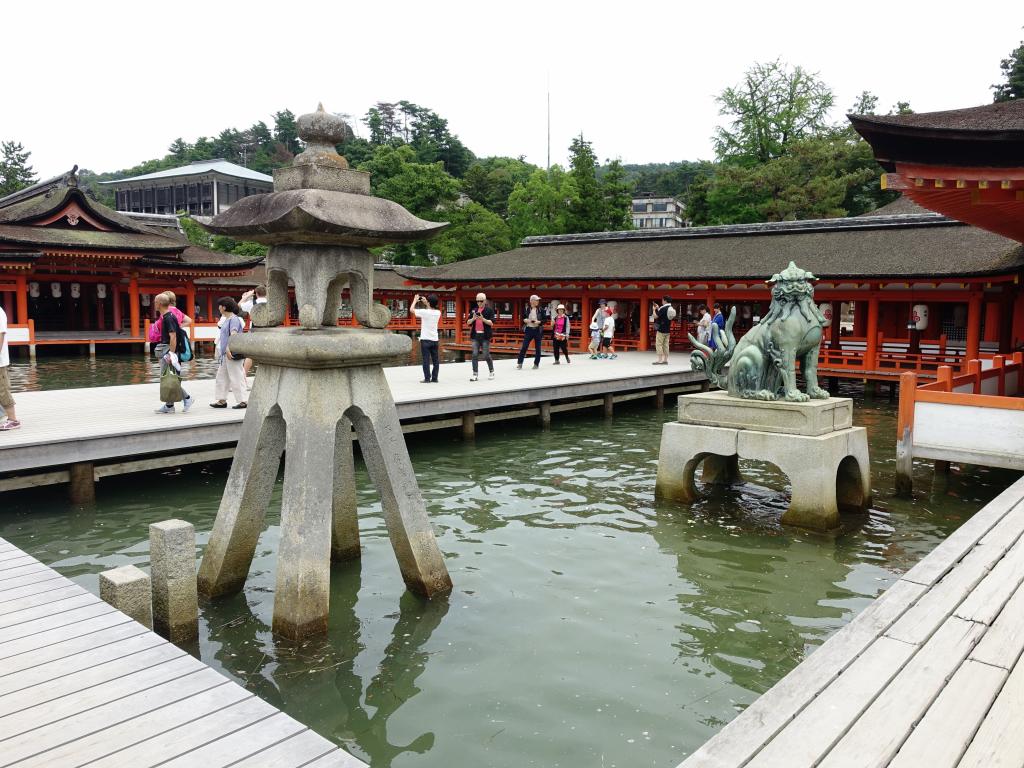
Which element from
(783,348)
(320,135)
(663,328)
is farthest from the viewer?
(663,328)

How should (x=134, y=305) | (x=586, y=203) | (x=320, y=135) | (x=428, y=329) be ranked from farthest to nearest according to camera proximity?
(x=586, y=203) < (x=134, y=305) < (x=428, y=329) < (x=320, y=135)

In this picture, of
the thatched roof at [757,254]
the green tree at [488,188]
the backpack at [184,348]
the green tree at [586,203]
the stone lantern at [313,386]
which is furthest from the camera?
the green tree at [488,188]

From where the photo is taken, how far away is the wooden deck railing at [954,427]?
8.79m

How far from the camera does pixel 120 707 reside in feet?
11.7

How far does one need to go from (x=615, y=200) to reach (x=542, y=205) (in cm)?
432

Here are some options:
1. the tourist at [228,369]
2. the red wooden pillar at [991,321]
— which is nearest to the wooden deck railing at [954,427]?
the tourist at [228,369]

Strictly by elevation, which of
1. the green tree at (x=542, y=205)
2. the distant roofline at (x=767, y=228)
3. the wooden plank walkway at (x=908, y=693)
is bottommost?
the wooden plank walkway at (x=908, y=693)

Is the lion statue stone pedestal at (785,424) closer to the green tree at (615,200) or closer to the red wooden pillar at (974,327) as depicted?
the red wooden pillar at (974,327)

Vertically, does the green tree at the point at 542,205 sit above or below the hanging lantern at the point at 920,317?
above

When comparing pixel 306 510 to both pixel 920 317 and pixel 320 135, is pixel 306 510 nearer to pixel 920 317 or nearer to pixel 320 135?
pixel 320 135

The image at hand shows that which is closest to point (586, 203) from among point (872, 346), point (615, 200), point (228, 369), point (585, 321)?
point (615, 200)

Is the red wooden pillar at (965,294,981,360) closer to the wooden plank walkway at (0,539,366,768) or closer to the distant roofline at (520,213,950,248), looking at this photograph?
the distant roofline at (520,213,950,248)

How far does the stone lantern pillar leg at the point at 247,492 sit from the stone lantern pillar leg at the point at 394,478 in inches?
24.7

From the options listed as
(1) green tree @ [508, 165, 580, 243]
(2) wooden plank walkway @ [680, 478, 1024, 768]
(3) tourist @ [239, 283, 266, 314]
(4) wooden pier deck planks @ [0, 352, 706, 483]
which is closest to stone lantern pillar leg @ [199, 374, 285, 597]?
(4) wooden pier deck planks @ [0, 352, 706, 483]
